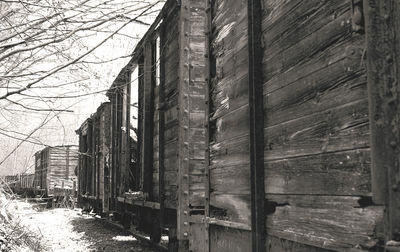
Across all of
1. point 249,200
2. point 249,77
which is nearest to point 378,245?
point 249,200

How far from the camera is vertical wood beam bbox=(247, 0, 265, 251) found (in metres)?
2.55

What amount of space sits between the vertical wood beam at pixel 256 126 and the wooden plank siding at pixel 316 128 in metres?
0.04

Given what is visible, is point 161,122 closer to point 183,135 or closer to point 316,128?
point 183,135

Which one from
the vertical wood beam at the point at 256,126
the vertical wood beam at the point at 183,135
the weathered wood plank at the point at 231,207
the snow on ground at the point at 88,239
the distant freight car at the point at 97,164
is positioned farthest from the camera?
the distant freight car at the point at 97,164

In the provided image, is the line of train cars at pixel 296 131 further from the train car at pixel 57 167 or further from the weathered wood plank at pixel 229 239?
the train car at pixel 57 167

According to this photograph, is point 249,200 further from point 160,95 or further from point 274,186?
point 160,95

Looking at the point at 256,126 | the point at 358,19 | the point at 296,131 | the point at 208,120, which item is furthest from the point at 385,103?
the point at 208,120

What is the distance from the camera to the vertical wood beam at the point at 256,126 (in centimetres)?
255

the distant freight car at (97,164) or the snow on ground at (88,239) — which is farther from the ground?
the distant freight car at (97,164)

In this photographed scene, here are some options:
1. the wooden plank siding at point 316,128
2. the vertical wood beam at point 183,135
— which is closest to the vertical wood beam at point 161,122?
the vertical wood beam at point 183,135

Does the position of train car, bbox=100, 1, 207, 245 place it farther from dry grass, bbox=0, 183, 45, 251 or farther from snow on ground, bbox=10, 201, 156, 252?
dry grass, bbox=0, 183, 45, 251

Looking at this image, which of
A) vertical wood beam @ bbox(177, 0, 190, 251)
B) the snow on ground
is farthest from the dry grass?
vertical wood beam @ bbox(177, 0, 190, 251)

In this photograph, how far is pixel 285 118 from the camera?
2350 mm

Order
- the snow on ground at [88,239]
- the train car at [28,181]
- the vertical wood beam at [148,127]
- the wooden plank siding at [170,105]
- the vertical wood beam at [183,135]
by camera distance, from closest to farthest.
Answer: the vertical wood beam at [183,135] < the wooden plank siding at [170,105] < the vertical wood beam at [148,127] < the snow on ground at [88,239] < the train car at [28,181]
